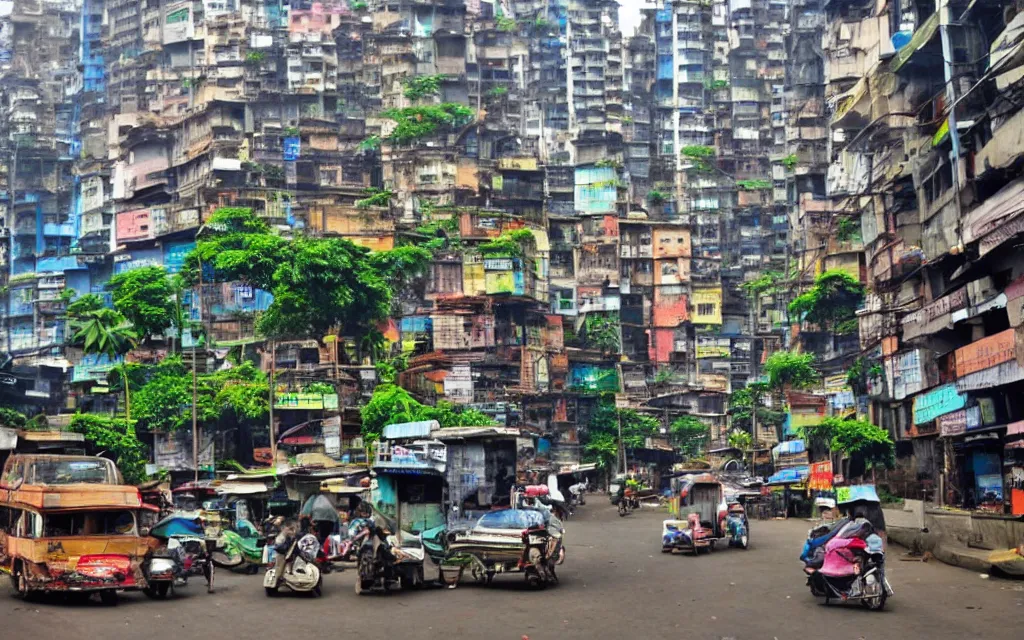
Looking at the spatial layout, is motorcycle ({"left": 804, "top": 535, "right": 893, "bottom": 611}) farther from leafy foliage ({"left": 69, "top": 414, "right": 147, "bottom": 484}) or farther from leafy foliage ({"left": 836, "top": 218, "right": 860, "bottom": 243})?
leafy foliage ({"left": 836, "top": 218, "right": 860, "bottom": 243})

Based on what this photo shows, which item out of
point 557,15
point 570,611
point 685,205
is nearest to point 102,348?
point 570,611

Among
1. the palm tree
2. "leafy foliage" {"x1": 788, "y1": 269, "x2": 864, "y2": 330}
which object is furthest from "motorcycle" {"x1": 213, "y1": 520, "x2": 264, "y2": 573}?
"leafy foliage" {"x1": 788, "y1": 269, "x2": 864, "y2": 330}

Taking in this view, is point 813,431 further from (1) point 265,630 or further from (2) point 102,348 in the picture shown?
(1) point 265,630

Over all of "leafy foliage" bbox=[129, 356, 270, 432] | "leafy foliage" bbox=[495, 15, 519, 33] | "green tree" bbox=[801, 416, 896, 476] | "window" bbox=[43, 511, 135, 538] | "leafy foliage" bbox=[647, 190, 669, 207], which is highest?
"leafy foliage" bbox=[495, 15, 519, 33]

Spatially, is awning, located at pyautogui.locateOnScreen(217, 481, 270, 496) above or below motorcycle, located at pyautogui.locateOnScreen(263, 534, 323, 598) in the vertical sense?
above

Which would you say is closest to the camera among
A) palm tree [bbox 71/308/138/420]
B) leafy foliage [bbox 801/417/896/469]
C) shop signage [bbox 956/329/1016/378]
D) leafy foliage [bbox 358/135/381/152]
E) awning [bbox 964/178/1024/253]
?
awning [bbox 964/178/1024/253]

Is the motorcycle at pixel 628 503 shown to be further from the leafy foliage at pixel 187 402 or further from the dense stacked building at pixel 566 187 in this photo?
the leafy foliage at pixel 187 402

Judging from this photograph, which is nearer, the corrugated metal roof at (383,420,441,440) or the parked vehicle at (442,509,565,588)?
the parked vehicle at (442,509,565,588)
